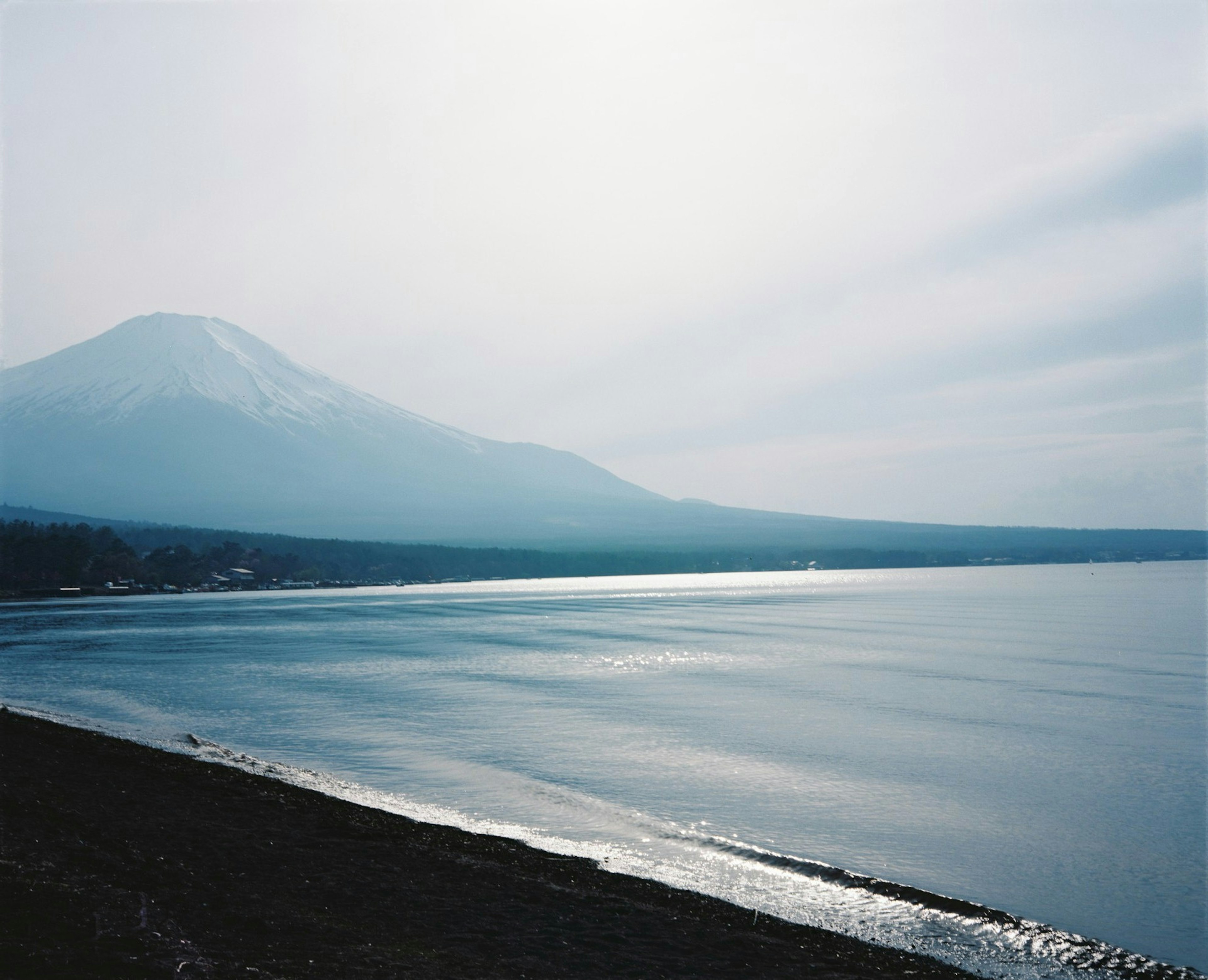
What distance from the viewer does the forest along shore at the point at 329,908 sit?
8.41 meters

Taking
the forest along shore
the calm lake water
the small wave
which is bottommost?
the calm lake water

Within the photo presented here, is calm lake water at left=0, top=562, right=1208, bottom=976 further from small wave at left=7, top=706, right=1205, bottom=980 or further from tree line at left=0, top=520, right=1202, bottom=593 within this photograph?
tree line at left=0, top=520, right=1202, bottom=593

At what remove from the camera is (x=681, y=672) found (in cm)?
4134

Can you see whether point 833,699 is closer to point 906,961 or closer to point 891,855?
point 891,855

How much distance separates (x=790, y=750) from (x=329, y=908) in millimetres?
15691

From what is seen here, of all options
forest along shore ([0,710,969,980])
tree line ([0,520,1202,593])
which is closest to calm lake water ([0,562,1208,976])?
forest along shore ([0,710,969,980])

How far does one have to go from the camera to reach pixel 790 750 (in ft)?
76.9

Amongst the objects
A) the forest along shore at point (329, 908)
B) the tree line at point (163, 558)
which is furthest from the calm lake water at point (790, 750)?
the tree line at point (163, 558)

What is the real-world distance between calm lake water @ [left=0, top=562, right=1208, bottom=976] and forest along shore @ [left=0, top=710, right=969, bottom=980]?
149cm

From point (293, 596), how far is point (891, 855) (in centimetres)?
13583

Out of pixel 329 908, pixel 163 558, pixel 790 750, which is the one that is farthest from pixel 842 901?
Result: pixel 163 558

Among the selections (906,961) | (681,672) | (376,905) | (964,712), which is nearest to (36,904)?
(376,905)

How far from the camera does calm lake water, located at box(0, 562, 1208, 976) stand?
1284cm

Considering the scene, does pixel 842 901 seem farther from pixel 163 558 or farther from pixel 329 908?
pixel 163 558
